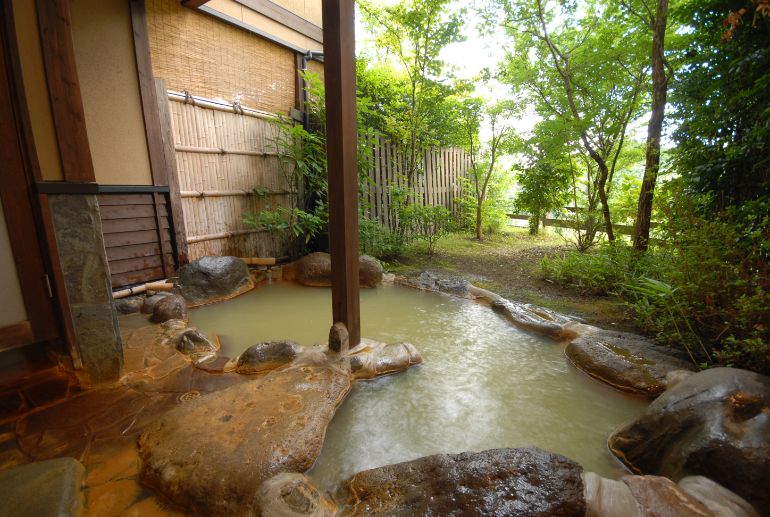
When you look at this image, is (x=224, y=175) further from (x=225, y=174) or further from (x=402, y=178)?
(x=402, y=178)

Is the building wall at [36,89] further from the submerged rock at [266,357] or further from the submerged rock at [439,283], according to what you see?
the submerged rock at [439,283]

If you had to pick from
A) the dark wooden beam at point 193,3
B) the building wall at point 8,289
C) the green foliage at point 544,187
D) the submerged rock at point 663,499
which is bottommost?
the submerged rock at point 663,499

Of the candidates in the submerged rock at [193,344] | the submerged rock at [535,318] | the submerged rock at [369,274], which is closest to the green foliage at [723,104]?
the submerged rock at [535,318]

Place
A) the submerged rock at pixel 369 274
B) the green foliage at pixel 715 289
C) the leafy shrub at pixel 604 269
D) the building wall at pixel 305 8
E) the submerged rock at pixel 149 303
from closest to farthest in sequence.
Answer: the green foliage at pixel 715 289 < the submerged rock at pixel 149 303 < the leafy shrub at pixel 604 269 < the submerged rock at pixel 369 274 < the building wall at pixel 305 8

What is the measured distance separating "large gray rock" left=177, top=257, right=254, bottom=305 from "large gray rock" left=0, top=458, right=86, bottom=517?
2844 millimetres

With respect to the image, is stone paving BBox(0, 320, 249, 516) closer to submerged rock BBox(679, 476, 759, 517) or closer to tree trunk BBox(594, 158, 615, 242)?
submerged rock BBox(679, 476, 759, 517)

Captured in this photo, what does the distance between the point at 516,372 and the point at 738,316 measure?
1.48m

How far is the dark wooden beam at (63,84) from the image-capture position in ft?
6.84

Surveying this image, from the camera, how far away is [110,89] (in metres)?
3.84

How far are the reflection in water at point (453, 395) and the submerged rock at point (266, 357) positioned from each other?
45cm

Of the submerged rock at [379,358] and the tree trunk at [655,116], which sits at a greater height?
the tree trunk at [655,116]

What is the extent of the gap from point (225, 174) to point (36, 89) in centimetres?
305

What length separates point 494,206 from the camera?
9062 millimetres

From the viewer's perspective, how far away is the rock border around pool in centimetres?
243
